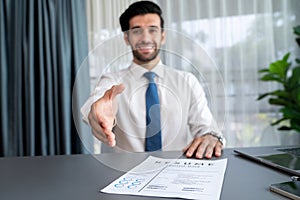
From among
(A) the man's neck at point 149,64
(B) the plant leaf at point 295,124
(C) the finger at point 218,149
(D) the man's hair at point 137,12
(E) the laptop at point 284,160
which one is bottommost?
(B) the plant leaf at point 295,124

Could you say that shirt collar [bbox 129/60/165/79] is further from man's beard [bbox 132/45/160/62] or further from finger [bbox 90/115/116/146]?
finger [bbox 90/115/116/146]

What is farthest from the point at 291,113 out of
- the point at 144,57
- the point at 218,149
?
the point at 144,57

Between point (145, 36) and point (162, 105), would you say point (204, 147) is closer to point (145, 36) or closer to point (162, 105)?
point (162, 105)

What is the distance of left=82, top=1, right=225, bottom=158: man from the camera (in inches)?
21.0

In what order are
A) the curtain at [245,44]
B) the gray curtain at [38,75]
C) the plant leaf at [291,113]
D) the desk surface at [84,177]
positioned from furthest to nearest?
the curtain at [245,44], the gray curtain at [38,75], the plant leaf at [291,113], the desk surface at [84,177]

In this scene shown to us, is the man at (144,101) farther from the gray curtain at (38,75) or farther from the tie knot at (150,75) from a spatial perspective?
the gray curtain at (38,75)

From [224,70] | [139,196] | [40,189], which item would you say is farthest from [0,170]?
[224,70]

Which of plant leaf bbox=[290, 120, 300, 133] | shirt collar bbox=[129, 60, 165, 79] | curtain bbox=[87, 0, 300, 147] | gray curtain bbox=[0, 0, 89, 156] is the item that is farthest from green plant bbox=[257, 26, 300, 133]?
shirt collar bbox=[129, 60, 165, 79]

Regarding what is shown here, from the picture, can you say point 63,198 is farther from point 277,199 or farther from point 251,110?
point 251,110

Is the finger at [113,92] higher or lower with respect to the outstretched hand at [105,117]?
higher

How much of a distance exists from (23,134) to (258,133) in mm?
1633

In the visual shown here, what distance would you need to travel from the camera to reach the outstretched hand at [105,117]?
1.70 ft

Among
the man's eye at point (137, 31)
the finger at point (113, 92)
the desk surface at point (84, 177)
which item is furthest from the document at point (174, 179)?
the man's eye at point (137, 31)

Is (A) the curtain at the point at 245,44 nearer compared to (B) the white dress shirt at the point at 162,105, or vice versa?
(B) the white dress shirt at the point at 162,105
